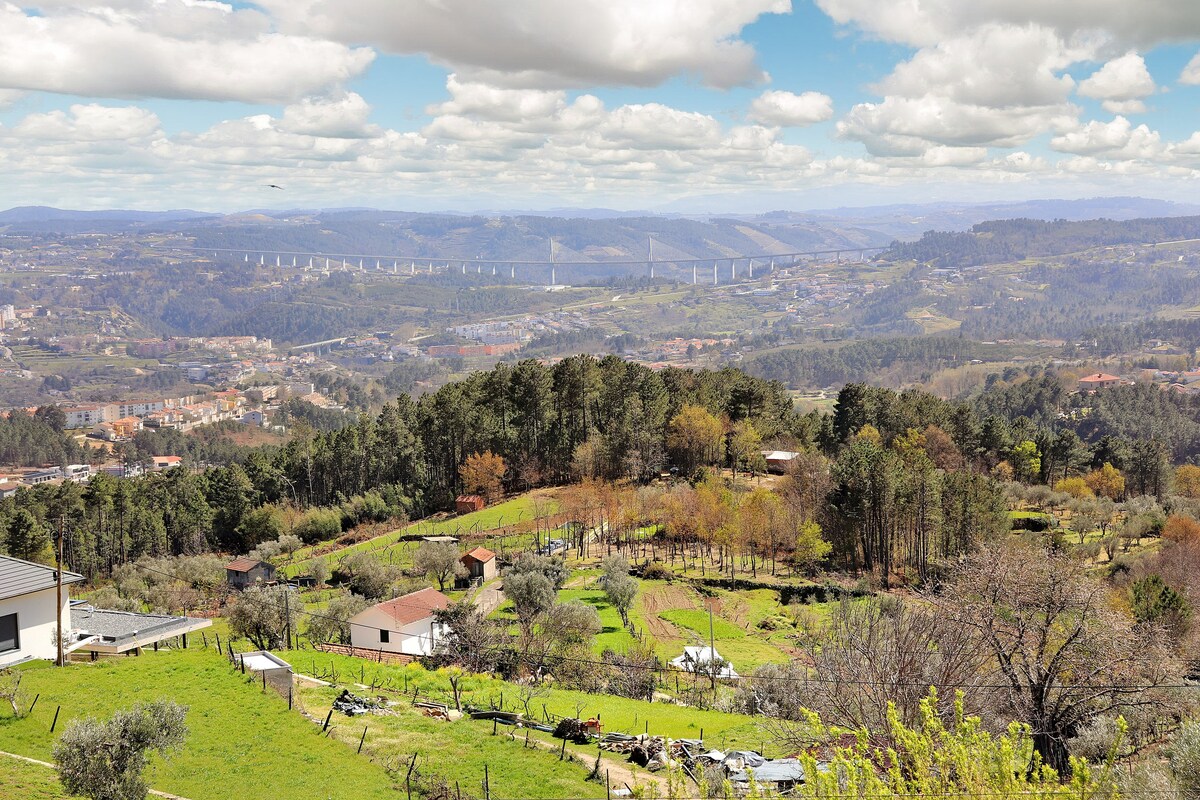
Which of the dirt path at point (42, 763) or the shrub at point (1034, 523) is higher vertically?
the dirt path at point (42, 763)

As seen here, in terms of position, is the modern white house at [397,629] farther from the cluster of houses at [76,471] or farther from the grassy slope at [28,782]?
the cluster of houses at [76,471]

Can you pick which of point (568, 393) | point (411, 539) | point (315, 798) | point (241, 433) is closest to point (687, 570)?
point (411, 539)

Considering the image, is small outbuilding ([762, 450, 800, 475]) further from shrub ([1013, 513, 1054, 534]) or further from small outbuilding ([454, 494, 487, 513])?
small outbuilding ([454, 494, 487, 513])

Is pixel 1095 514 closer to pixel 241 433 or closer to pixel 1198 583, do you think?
pixel 1198 583

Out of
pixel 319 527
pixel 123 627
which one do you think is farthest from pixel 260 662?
pixel 319 527

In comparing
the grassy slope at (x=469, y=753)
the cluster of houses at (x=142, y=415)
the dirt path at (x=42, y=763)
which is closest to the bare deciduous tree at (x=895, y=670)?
the grassy slope at (x=469, y=753)

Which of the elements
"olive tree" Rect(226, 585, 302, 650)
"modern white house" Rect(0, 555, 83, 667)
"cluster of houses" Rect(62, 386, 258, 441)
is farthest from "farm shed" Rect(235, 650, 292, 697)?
"cluster of houses" Rect(62, 386, 258, 441)
